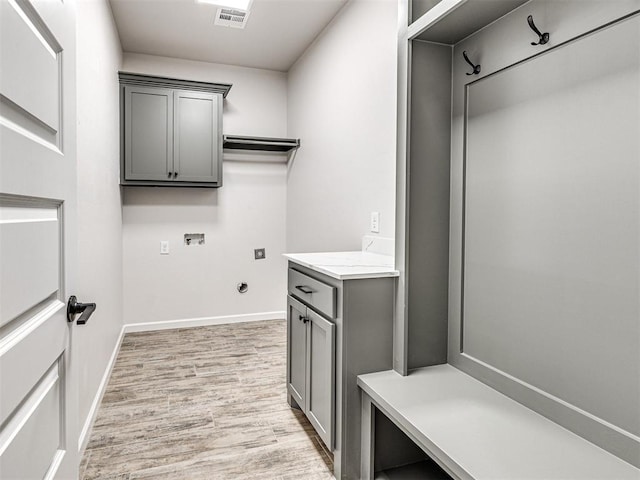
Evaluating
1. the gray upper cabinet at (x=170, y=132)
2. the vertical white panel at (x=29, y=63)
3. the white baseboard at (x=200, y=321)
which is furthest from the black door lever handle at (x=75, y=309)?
the white baseboard at (x=200, y=321)

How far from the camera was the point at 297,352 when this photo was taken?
2303 millimetres

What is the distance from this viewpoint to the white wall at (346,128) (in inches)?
96.8

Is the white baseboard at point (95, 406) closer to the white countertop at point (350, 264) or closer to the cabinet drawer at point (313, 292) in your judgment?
the cabinet drawer at point (313, 292)

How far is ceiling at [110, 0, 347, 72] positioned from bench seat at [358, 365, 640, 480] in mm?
2611

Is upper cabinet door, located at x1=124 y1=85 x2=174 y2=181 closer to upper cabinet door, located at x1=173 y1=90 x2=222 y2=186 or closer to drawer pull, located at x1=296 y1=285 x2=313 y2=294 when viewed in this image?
upper cabinet door, located at x1=173 y1=90 x2=222 y2=186

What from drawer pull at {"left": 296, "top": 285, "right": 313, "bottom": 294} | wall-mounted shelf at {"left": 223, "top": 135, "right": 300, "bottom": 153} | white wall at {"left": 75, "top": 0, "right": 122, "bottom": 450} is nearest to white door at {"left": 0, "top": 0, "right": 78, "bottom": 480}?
white wall at {"left": 75, "top": 0, "right": 122, "bottom": 450}

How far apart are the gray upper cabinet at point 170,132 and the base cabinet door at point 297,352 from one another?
200 cm

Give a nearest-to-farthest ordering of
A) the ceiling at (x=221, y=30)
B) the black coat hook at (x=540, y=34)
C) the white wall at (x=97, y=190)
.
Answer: the black coat hook at (x=540, y=34) < the white wall at (x=97, y=190) < the ceiling at (x=221, y=30)

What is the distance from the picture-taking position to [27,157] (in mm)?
773

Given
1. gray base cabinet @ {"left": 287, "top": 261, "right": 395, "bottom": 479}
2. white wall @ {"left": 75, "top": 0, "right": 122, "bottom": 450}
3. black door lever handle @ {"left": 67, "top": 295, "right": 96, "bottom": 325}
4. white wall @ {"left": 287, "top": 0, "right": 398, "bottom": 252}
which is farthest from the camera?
white wall @ {"left": 287, "top": 0, "right": 398, "bottom": 252}

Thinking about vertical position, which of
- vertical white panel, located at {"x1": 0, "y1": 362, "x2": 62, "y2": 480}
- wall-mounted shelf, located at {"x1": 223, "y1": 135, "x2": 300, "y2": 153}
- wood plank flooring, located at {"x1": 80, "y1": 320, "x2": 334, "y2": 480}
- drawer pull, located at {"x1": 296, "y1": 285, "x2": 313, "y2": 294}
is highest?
wall-mounted shelf, located at {"x1": 223, "y1": 135, "x2": 300, "y2": 153}

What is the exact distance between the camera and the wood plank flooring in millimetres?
1882

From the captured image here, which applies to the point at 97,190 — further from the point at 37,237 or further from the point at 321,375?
the point at 37,237

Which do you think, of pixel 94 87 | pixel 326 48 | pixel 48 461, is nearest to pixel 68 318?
pixel 48 461
